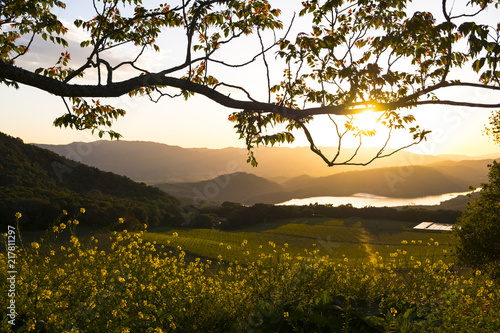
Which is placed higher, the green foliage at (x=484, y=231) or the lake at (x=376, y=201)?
the green foliage at (x=484, y=231)

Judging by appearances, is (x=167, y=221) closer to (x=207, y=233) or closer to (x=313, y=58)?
(x=207, y=233)

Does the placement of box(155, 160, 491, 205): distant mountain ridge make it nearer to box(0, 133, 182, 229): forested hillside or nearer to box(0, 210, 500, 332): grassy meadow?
box(0, 133, 182, 229): forested hillside

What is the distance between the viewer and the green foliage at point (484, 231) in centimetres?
1028

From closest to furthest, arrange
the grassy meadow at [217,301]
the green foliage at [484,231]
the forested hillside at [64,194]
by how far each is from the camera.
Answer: the grassy meadow at [217,301], the green foliage at [484,231], the forested hillside at [64,194]

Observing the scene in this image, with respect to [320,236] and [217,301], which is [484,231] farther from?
[320,236]

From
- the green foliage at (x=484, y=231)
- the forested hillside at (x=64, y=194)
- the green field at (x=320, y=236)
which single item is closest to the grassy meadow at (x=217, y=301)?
the green foliage at (x=484, y=231)

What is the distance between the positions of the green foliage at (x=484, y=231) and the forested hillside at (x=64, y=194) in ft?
108

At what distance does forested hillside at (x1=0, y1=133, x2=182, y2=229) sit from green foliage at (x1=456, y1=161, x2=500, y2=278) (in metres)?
33.0

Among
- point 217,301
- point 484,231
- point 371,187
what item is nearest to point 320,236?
point 484,231

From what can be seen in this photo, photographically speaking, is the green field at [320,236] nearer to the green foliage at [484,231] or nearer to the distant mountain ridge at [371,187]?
the green foliage at [484,231]

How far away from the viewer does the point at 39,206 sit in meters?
35.2

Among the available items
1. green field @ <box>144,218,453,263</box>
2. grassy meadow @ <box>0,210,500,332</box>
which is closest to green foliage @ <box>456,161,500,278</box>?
grassy meadow @ <box>0,210,500,332</box>

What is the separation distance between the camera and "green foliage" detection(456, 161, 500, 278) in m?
10.3

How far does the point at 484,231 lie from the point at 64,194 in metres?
43.3
